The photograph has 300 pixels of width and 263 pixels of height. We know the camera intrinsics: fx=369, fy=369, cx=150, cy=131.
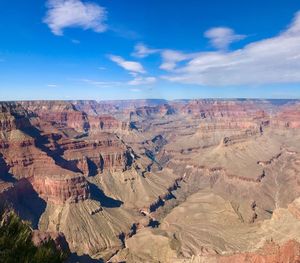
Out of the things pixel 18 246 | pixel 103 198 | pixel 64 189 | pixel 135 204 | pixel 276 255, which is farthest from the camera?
pixel 103 198

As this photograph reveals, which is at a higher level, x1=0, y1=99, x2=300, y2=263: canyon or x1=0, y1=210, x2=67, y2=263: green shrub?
x1=0, y1=210, x2=67, y2=263: green shrub

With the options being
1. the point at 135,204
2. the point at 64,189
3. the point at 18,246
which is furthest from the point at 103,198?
the point at 18,246

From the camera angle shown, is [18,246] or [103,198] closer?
[18,246]

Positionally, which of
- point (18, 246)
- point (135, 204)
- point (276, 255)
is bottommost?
point (135, 204)

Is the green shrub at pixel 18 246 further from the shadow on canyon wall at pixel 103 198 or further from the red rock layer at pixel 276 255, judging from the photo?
the shadow on canyon wall at pixel 103 198

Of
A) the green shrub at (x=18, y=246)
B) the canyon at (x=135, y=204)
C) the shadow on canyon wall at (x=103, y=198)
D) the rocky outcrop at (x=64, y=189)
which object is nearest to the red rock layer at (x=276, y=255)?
the canyon at (x=135, y=204)

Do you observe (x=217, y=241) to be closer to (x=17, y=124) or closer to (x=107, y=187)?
(x=107, y=187)

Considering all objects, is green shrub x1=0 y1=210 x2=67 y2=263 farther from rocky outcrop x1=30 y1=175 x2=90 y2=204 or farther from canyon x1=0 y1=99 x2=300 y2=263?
rocky outcrop x1=30 y1=175 x2=90 y2=204

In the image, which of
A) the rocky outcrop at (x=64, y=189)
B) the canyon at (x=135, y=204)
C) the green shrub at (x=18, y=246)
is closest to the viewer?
the green shrub at (x=18, y=246)

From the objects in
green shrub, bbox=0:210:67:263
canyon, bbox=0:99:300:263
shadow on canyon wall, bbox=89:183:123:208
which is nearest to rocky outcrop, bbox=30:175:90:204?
canyon, bbox=0:99:300:263

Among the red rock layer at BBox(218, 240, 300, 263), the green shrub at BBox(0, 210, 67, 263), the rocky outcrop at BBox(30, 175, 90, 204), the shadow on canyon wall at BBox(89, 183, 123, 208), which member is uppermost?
the green shrub at BBox(0, 210, 67, 263)

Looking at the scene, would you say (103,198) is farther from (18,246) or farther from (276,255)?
(18,246)
